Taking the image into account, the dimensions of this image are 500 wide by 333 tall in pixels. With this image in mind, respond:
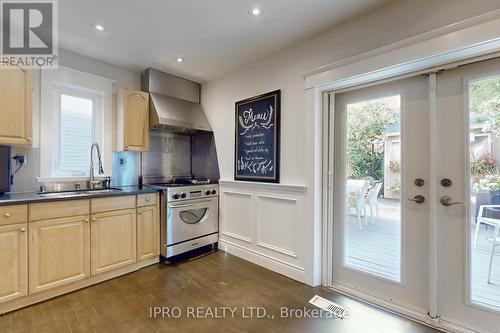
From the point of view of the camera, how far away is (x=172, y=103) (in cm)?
341

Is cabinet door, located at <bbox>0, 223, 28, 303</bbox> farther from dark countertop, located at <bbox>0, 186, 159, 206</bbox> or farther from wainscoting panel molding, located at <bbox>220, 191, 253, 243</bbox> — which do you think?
wainscoting panel molding, located at <bbox>220, 191, 253, 243</bbox>

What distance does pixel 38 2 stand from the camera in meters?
2.02

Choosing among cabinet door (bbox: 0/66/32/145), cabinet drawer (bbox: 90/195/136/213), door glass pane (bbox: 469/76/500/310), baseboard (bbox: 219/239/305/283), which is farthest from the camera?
baseboard (bbox: 219/239/305/283)

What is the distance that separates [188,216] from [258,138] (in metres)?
1.39

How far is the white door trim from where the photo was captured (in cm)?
159

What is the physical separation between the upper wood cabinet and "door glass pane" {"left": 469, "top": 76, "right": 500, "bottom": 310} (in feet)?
11.0

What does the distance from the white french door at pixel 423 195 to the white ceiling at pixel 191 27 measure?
79 cm

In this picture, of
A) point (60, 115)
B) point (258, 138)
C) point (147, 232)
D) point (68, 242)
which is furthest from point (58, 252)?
point (258, 138)

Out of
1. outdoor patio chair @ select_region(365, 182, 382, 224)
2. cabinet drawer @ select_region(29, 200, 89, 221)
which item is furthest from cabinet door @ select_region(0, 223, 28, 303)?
outdoor patio chair @ select_region(365, 182, 382, 224)

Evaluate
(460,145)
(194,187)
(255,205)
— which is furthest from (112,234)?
(460,145)

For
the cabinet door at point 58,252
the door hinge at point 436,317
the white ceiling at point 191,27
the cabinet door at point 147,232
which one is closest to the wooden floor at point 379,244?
the door hinge at point 436,317

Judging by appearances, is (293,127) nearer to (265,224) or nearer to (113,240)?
(265,224)

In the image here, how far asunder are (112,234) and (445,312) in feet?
10.1

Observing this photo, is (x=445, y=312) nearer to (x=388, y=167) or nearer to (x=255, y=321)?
(x=388, y=167)
